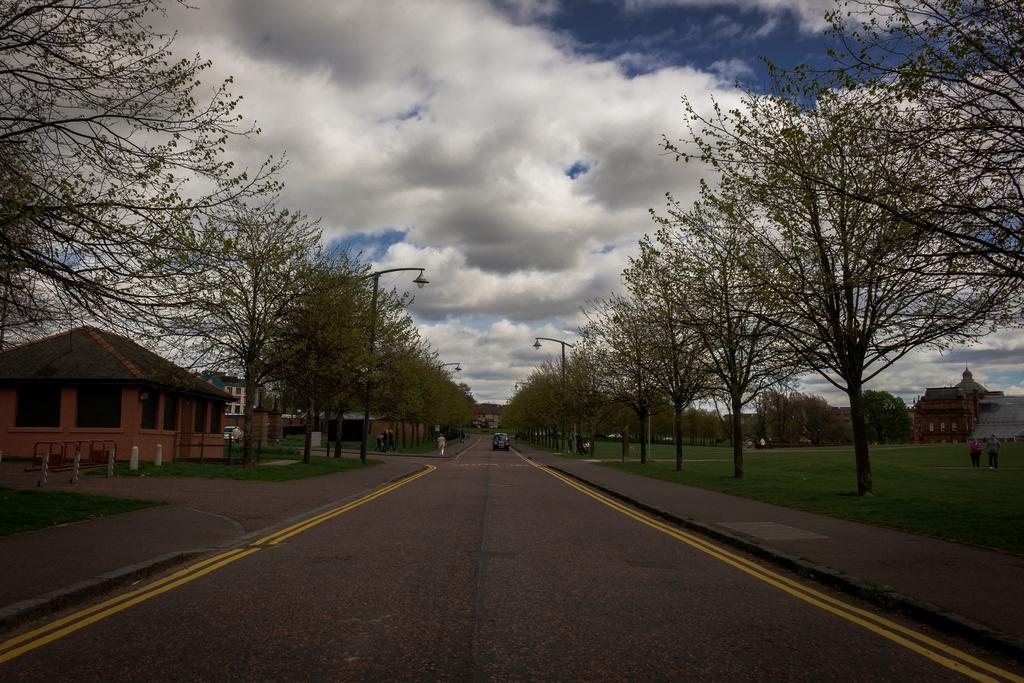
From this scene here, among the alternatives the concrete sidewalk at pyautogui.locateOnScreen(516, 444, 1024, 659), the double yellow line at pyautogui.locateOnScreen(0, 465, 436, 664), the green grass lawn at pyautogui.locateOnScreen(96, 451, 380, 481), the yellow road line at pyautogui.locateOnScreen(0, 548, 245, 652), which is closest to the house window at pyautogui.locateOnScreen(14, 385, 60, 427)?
the green grass lawn at pyautogui.locateOnScreen(96, 451, 380, 481)

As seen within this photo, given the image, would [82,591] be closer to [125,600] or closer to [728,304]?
[125,600]

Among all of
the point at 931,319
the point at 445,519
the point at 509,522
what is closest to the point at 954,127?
the point at 931,319

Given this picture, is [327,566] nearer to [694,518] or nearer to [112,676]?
[112,676]

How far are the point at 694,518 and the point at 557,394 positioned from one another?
157ft

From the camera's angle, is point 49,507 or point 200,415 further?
point 200,415

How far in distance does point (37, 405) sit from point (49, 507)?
1955 cm

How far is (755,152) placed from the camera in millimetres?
13773

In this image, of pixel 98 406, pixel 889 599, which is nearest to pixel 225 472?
pixel 98 406

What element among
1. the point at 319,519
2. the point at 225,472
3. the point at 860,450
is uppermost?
the point at 860,450

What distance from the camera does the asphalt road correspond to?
15.3ft

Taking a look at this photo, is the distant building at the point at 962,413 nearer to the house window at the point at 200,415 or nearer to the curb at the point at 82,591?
the house window at the point at 200,415

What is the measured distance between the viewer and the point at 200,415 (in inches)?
1391

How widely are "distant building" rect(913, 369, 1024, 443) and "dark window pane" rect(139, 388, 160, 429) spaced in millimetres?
140252

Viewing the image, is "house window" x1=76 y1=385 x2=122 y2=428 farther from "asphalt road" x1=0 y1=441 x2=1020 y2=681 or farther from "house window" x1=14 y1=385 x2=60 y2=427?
"asphalt road" x1=0 y1=441 x2=1020 y2=681
